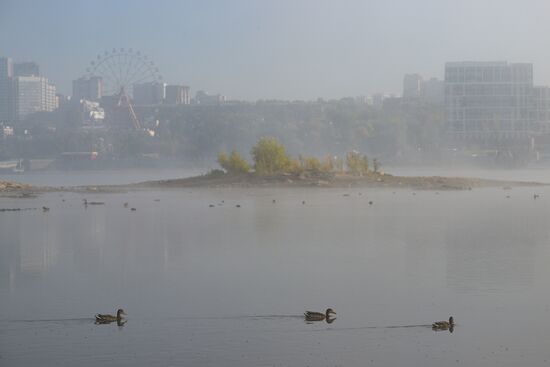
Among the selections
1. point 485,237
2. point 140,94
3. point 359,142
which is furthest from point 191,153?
point 485,237

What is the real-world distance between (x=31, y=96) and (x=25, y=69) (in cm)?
2059

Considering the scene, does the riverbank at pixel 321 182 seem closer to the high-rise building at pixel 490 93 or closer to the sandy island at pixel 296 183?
the sandy island at pixel 296 183

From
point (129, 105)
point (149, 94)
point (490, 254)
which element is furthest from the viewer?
point (149, 94)

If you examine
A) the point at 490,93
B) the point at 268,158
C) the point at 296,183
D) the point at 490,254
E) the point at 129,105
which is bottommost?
the point at 490,254

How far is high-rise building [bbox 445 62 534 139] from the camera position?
11764 centimetres

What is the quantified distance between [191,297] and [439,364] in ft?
16.4

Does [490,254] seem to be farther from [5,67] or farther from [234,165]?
[5,67]

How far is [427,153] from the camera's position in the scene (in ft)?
339

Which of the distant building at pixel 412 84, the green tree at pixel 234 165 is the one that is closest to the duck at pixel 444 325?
the green tree at pixel 234 165

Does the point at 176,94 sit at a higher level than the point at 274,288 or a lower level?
higher

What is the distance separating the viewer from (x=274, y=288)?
16.2 metres

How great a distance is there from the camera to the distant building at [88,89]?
183125mm

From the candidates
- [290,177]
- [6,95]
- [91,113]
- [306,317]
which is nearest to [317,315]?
[306,317]

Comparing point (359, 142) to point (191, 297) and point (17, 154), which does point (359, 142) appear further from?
point (191, 297)
